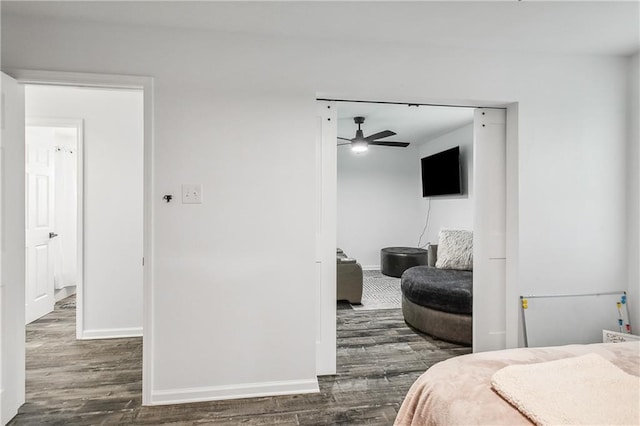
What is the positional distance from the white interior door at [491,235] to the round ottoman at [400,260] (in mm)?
3242

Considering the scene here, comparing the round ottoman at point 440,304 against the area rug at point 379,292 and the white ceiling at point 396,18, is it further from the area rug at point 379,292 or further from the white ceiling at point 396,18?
the white ceiling at point 396,18

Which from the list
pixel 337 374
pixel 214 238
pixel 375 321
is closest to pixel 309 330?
pixel 337 374

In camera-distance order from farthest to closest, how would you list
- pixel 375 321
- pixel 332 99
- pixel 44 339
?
pixel 375 321 < pixel 44 339 < pixel 332 99

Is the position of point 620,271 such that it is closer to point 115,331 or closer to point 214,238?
point 214,238

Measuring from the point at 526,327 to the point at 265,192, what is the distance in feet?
7.11

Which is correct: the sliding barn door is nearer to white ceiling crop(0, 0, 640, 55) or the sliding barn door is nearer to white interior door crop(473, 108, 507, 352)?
white ceiling crop(0, 0, 640, 55)

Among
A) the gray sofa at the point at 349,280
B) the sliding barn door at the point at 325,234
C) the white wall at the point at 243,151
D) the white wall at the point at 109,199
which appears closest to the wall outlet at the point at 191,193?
the white wall at the point at 243,151

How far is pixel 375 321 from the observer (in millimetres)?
3760

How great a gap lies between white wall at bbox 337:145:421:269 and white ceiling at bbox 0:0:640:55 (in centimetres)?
444

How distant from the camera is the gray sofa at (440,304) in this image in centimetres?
311

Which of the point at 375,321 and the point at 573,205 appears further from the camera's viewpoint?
the point at 375,321

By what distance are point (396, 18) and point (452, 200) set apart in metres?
4.03

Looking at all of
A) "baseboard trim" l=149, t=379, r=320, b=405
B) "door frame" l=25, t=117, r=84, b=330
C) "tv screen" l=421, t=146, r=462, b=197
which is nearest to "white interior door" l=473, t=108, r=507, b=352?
"baseboard trim" l=149, t=379, r=320, b=405

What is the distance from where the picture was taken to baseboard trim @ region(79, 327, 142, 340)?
3.25 meters
